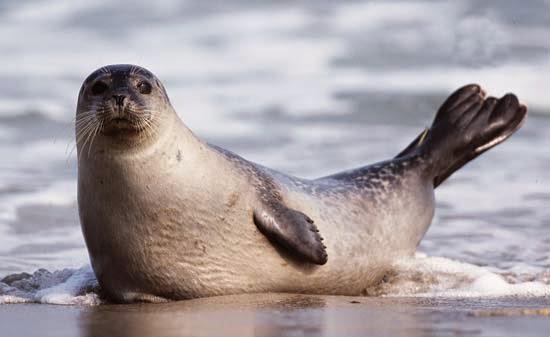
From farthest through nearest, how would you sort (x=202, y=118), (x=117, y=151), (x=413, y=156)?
(x=202, y=118), (x=413, y=156), (x=117, y=151)

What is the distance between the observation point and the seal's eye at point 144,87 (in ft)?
17.5

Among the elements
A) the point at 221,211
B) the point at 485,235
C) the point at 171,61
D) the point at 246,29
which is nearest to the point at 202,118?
the point at 171,61

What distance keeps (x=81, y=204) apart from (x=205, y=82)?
28.0 feet

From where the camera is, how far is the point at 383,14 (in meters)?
16.0

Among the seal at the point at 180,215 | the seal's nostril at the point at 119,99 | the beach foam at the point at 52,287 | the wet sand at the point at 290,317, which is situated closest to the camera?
the wet sand at the point at 290,317

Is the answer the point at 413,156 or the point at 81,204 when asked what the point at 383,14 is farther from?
the point at 81,204

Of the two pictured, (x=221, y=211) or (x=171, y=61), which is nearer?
(x=221, y=211)

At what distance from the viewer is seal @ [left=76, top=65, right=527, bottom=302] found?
528 centimetres

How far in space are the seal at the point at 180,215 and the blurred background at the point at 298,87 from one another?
153 centimetres

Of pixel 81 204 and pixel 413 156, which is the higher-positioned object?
pixel 413 156

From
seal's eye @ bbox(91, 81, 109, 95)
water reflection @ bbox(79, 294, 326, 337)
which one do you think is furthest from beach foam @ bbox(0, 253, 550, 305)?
seal's eye @ bbox(91, 81, 109, 95)

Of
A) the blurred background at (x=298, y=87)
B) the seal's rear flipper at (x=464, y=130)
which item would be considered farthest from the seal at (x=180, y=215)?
the blurred background at (x=298, y=87)

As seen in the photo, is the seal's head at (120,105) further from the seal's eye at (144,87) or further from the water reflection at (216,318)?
the water reflection at (216,318)

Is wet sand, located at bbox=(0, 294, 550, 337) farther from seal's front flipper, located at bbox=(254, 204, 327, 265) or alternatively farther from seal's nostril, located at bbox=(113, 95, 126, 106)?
seal's nostril, located at bbox=(113, 95, 126, 106)
